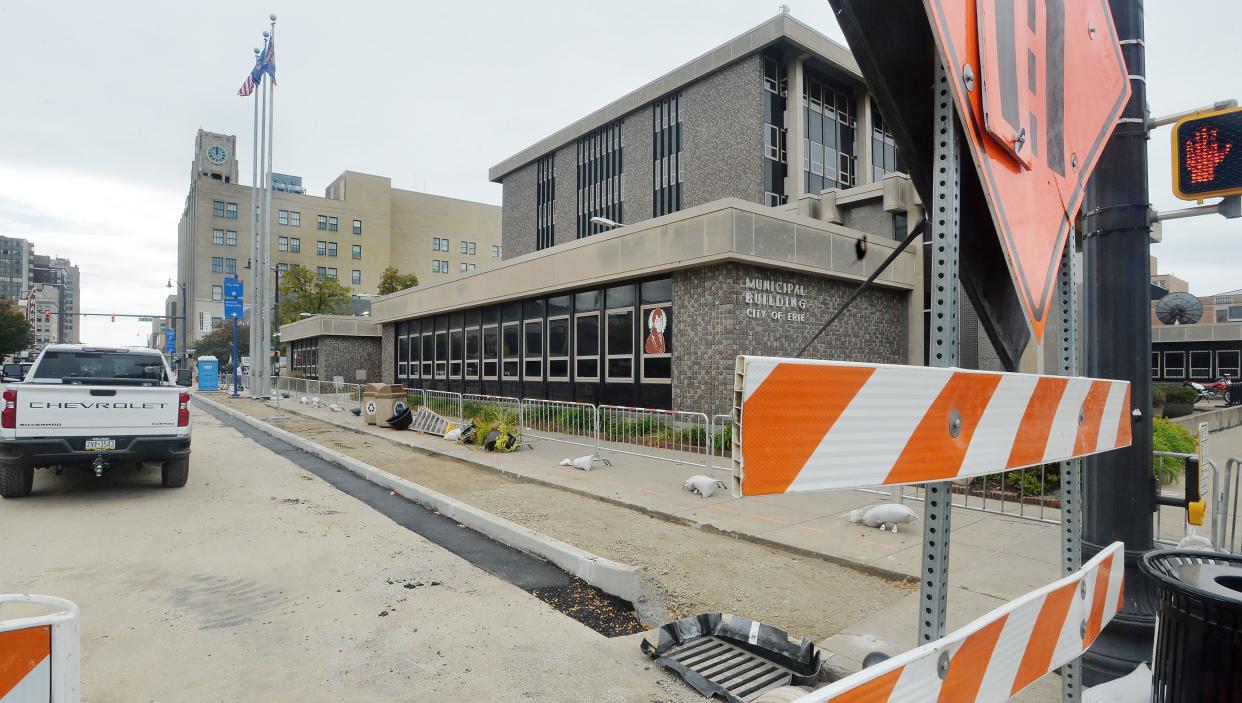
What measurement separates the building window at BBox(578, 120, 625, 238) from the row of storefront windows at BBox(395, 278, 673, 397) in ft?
60.4

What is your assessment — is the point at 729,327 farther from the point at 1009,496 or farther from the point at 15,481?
the point at 15,481

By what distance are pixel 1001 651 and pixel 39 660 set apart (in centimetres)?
274

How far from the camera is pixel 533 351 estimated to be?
64.2 ft

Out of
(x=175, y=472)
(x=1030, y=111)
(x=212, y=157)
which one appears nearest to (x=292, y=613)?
(x=1030, y=111)

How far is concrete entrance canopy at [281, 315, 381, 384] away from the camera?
113 ft

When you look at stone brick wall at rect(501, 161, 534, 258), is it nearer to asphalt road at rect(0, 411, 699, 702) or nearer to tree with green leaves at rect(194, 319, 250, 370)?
asphalt road at rect(0, 411, 699, 702)

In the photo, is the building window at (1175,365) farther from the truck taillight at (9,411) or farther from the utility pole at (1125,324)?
the truck taillight at (9,411)

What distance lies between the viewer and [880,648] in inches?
159

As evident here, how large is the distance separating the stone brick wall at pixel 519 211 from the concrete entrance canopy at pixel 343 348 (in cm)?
1498

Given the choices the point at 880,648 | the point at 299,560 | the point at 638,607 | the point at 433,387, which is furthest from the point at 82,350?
the point at 433,387

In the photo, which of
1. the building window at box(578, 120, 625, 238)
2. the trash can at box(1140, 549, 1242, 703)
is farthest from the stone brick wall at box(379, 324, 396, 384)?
the trash can at box(1140, 549, 1242, 703)

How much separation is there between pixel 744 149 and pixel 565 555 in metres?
28.8

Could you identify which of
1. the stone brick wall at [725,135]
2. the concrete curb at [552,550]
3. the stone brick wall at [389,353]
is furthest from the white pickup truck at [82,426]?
the stone brick wall at [725,135]

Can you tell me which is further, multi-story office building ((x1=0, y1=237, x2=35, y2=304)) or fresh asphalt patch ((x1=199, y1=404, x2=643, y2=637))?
multi-story office building ((x1=0, y1=237, x2=35, y2=304))
